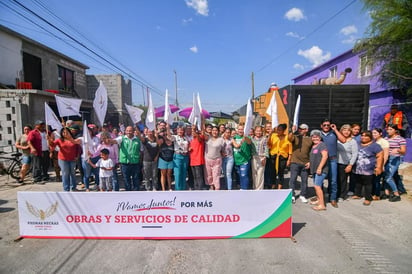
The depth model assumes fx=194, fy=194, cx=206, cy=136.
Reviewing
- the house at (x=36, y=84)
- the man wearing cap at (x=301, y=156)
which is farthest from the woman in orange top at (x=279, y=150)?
the house at (x=36, y=84)

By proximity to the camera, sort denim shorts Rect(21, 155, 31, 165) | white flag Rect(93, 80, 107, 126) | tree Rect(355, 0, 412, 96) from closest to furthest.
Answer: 1. white flag Rect(93, 80, 107, 126)
2. denim shorts Rect(21, 155, 31, 165)
3. tree Rect(355, 0, 412, 96)

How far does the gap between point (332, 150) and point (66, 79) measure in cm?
1792

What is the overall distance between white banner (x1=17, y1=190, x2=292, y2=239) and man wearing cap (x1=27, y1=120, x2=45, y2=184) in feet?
11.4

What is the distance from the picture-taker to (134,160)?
4.55 m

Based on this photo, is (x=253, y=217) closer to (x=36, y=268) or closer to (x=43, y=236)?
(x=36, y=268)

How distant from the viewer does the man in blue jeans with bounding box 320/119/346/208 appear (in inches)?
166

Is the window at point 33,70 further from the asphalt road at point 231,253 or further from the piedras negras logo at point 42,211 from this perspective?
the piedras negras logo at point 42,211

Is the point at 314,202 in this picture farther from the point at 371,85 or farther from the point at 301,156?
the point at 371,85

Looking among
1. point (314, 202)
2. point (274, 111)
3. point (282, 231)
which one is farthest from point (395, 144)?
point (282, 231)

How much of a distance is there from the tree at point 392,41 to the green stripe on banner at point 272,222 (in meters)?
8.46

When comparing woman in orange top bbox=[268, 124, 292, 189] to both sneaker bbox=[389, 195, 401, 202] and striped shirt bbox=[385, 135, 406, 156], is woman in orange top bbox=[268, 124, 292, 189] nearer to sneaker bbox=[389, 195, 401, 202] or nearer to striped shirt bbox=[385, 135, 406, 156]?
striped shirt bbox=[385, 135, 406, 156]

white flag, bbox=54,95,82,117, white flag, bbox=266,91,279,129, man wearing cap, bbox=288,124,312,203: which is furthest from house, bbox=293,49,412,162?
white flag, bbox=54,95,82,117

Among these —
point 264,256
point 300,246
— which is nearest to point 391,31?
point 300,246

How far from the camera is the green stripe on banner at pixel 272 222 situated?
9.42ft
